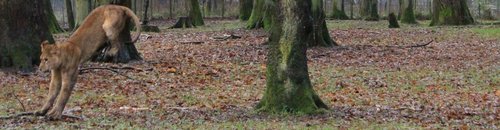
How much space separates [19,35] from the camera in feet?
49.9

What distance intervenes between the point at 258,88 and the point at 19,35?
4.56 metres

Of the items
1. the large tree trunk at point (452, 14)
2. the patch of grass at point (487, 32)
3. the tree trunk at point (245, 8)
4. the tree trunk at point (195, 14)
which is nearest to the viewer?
the patch of grass at point (487, 32)

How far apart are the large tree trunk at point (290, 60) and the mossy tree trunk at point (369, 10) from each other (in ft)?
102

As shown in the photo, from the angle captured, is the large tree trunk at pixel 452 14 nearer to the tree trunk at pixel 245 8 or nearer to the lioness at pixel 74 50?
the tree trunk at pixel 245 8

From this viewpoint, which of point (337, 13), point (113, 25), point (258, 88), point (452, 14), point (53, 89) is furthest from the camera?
point (337, 13)

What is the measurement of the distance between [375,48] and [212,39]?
5.52m

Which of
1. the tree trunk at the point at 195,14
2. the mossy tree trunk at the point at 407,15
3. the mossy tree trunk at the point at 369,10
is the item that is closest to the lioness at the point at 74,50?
the tree trunk at the point at 195,14

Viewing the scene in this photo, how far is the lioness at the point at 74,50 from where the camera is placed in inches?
371

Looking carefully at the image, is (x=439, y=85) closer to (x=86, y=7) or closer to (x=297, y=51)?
(x=297, y=51)

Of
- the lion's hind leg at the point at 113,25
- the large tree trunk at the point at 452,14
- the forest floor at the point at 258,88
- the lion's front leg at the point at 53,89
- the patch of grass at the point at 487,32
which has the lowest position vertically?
the forest floor at the point at 258,88

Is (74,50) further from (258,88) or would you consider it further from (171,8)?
(171,8)

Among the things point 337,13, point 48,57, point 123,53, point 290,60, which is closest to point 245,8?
point 337,13

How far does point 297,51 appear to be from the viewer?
10.8 m

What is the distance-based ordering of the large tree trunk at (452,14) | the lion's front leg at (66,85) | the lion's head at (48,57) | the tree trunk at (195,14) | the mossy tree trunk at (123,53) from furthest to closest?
1. the tree trunk at (195,14)
2. the large tree trunk at (452,14)
3. the mossy tree trunk at (123,53)
4. the lion's front leg at (66,85)
5. the lion's head at (48,57)
